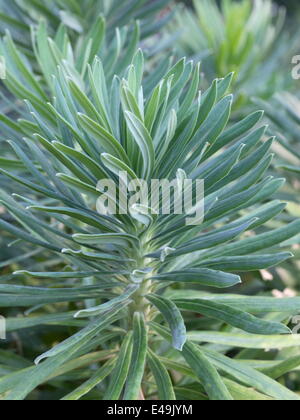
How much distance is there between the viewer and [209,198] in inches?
25.7

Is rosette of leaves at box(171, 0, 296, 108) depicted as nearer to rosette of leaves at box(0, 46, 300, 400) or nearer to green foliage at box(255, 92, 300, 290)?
green foliage at box(255, 92, 300, 290)

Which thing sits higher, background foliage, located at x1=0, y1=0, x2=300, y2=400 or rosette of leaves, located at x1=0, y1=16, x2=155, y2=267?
rosette of leaves, located at x1=0, y1=16, x2=155, y2=267

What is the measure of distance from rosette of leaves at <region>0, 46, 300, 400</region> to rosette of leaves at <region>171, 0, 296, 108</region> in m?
0.58

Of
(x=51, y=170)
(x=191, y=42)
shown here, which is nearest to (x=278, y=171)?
(x=191, y=42)

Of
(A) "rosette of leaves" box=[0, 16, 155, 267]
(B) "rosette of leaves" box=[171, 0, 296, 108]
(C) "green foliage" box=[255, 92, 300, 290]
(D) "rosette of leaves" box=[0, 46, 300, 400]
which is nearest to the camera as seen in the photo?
(D) "rosette of leaves" box=[0, 46, 300, 400]

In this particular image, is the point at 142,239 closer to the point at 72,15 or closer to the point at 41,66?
the point at 41,66

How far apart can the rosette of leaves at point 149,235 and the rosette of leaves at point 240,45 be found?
579 millimetres

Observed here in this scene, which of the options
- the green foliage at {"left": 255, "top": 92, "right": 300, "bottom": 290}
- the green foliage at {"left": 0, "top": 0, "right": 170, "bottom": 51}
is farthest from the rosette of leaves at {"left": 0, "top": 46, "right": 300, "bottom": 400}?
the green foliage at {"left": 0, "top": 0, "right": 170, "bottom": 51}

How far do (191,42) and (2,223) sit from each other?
0.87 metres

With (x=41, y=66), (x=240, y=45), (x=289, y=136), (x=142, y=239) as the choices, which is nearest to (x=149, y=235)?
(x=142, y=239)

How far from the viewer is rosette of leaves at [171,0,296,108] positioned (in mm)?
1257

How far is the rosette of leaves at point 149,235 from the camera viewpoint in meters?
0.60

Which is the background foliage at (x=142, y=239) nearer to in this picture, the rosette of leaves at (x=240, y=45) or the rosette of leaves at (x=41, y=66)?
the rosette of leaves at (x=41, y=66)
